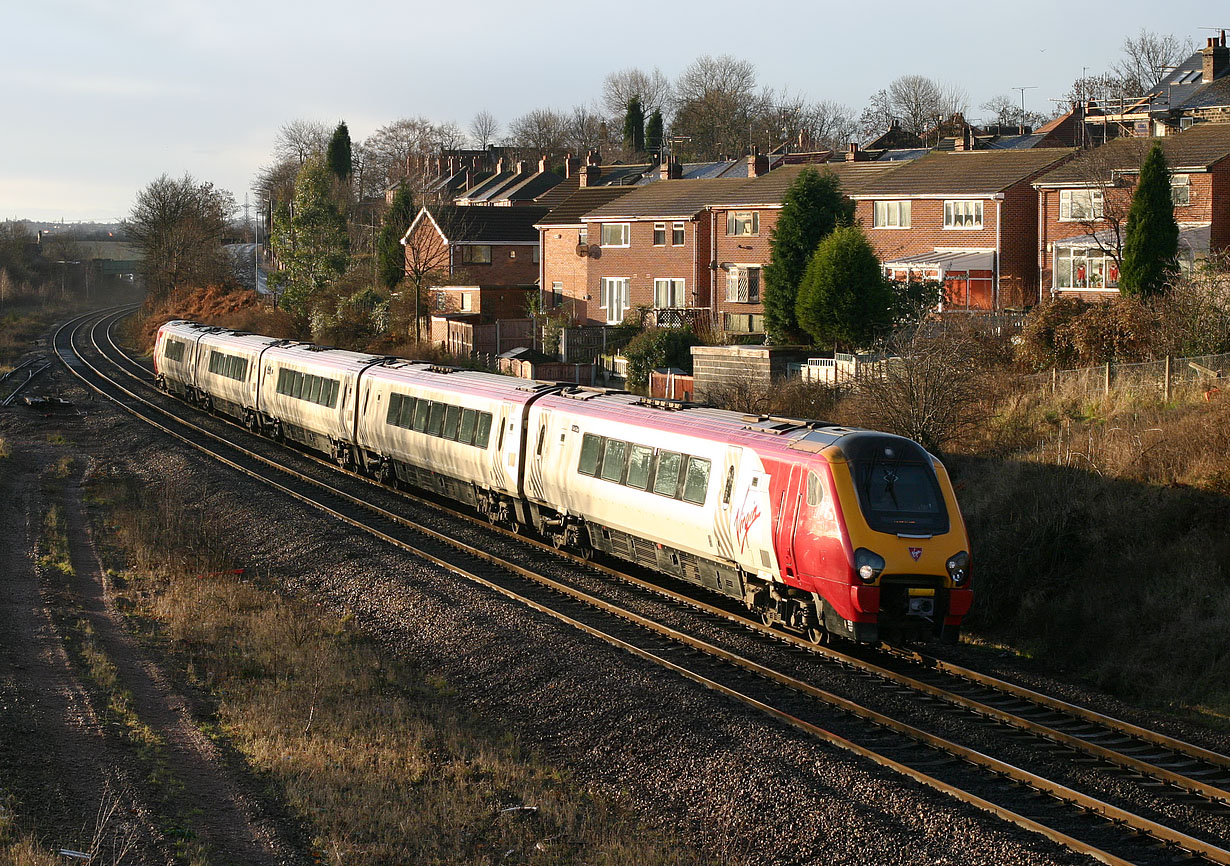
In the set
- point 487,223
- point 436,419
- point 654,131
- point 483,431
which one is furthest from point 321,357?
point 654,131

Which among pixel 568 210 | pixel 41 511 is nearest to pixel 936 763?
pixel 41 511

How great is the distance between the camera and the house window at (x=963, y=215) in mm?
38156

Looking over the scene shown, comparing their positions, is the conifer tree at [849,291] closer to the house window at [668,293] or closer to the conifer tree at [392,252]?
the house window at [668,293]

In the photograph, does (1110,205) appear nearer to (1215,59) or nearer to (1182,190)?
(1182,190)

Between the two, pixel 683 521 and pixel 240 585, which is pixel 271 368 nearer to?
pixel 240 585

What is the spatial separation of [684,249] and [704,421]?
29.6 meters

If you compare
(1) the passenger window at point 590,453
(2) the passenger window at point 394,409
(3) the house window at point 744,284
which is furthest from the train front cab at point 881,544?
(3) the house window at point 744,284

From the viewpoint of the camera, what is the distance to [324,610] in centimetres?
1609

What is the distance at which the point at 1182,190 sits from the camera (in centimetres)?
3503

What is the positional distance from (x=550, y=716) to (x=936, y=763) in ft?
12.0

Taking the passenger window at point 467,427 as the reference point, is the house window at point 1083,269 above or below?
above

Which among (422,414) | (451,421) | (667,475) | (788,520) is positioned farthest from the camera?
(422,414)

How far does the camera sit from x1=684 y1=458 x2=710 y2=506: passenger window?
15.0m

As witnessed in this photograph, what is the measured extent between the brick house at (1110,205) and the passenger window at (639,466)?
70.4 ft
